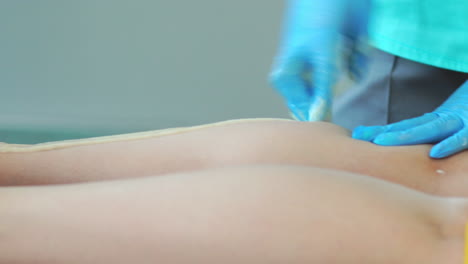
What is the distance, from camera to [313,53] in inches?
27.9

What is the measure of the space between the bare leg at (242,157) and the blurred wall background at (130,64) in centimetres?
115

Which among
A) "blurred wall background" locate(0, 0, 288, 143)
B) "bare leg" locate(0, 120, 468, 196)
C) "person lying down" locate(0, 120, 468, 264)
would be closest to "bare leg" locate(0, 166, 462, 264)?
"person lying down" locate(0, 120, 468, 264)

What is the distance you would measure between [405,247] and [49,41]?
1.65m

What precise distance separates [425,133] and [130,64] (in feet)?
4.33

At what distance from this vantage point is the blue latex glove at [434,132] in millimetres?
634

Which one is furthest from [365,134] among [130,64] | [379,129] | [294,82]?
[130,64]

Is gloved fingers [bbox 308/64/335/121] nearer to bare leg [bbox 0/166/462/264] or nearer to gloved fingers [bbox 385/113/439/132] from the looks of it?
gloved fingers [bbox 385/113/439/132]

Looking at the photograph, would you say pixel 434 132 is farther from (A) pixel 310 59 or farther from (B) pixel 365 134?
(A) pixel 310 59

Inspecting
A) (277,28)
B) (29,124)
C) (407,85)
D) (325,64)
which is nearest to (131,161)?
(325,64)

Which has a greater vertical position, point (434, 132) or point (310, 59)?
point (310, 59)

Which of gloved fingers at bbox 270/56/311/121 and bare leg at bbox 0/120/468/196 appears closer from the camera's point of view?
bare leg at bbox 0/120/468/196

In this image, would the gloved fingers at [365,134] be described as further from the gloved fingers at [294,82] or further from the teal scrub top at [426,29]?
the teal scrub top at [426,29]

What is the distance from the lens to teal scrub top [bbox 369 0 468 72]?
2.73 ft

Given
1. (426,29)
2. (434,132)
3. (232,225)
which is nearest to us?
(232,225)
